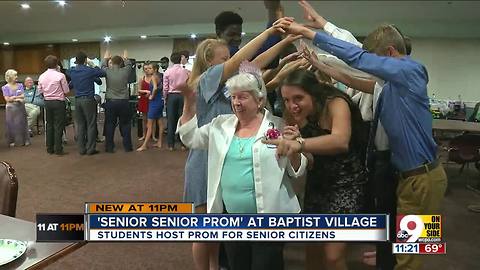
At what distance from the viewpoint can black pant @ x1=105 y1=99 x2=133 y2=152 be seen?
143cm

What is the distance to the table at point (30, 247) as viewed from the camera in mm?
865

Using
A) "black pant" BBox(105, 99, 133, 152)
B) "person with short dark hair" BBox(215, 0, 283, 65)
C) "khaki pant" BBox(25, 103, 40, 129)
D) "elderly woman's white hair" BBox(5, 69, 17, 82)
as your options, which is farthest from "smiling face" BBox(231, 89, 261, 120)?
"khaki pant" BBox(25, 103, 40, 129)

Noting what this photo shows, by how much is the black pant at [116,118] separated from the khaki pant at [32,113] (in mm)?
332

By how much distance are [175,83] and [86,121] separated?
56cm

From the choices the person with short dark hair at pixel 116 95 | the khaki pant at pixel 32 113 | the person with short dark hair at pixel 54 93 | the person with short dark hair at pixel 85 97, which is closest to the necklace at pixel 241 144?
the person with short dark hair at pixel 116 95

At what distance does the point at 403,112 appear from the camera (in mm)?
1109

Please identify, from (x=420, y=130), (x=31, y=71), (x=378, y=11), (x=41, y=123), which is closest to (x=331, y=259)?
(x=420, y=130)

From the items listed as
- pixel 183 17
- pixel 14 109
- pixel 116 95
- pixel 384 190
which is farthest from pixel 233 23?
pixel 14 109

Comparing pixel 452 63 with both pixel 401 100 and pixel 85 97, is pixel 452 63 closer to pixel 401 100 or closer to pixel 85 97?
pixel 401 100

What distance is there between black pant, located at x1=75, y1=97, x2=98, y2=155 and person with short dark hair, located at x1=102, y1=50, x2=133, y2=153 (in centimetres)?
6

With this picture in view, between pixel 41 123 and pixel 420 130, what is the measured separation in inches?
57.9

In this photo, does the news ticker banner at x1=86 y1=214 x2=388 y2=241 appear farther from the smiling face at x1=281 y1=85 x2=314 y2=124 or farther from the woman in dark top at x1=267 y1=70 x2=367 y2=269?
the smiling face at x1=281 y1=85 x2=314 y2=124

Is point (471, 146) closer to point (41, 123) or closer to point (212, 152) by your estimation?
point (212, 152)

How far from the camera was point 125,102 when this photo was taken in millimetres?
1429
